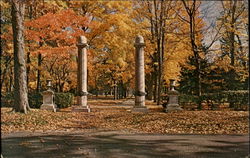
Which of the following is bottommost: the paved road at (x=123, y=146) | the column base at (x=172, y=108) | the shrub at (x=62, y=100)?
the paved road at (x=123, y=146)

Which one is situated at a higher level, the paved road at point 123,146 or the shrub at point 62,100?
the shrub at point 62,100

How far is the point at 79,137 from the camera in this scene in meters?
8.47

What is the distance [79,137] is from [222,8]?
16.7m

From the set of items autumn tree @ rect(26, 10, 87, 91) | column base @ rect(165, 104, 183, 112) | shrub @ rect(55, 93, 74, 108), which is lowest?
column base @ rect(165, 104, 183, 112)

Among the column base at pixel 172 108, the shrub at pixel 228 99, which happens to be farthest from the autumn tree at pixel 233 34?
the column base at pixel 172 108

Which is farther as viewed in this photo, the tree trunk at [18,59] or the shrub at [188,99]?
the shrub at [188,99]

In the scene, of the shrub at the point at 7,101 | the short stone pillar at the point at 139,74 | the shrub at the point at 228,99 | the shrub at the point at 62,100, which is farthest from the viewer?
the shrub at the point at 7,101

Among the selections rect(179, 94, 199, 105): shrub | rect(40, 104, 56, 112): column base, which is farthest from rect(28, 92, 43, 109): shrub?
rect(179, 94, 199, 105): shrub

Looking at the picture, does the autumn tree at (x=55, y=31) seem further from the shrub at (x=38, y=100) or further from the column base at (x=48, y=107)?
the column base at (x=48, y=107)

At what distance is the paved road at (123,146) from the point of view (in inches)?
243

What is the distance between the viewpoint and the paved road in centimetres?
618

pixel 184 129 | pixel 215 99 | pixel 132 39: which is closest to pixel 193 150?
pixel 184 129

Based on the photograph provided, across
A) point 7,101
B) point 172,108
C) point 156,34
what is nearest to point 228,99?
point 172,108

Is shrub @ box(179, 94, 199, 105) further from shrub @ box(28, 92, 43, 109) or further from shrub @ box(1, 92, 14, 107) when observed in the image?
shrub @ box(1, 92, 14, 107)
